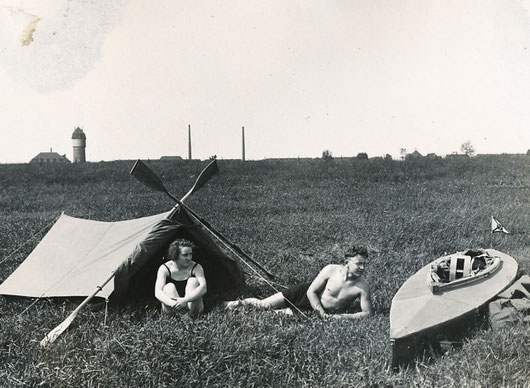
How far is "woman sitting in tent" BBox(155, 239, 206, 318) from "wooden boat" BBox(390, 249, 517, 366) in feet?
8.31

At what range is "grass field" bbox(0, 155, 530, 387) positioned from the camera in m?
4.97

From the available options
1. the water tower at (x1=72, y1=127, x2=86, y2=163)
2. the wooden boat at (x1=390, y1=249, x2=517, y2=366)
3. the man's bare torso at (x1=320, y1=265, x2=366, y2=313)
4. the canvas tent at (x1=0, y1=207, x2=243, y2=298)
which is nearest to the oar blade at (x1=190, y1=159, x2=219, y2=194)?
the canvas tent at (x1=0, y1=207, x2=243, y2=298)

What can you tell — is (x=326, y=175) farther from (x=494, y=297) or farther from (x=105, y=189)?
(x=494, y=297)

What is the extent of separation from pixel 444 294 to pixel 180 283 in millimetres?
3567

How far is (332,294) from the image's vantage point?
6824 mm

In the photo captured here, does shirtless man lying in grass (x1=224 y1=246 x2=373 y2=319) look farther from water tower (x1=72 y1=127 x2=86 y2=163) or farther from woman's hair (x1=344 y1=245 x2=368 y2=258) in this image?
water tower (x1=72 y1=127 x2=86 y2=163)

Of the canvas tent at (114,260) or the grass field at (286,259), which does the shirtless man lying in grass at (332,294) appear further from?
the canvas tent at (114,260)

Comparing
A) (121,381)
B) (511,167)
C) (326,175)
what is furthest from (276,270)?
(511,167)

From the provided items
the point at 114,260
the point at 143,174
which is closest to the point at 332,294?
the point at 143,174

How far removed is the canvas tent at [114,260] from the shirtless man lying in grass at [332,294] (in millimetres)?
1001

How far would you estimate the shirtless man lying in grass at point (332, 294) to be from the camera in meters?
6.55

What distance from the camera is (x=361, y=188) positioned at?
74.3 ft

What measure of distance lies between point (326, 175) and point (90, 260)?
1901 cm

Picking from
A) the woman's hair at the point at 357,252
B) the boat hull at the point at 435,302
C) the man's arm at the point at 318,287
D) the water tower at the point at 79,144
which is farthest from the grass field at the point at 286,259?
the water tower at the point at 79,144
